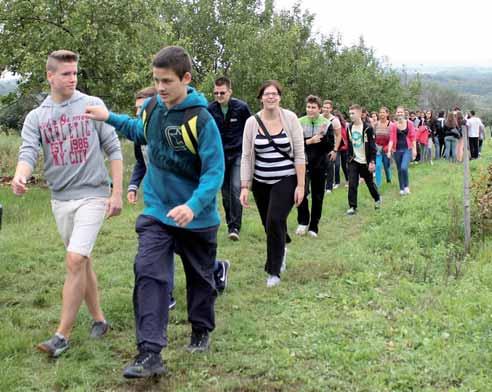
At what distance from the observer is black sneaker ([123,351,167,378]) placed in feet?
12.6

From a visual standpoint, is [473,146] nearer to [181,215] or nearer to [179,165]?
[179,165]

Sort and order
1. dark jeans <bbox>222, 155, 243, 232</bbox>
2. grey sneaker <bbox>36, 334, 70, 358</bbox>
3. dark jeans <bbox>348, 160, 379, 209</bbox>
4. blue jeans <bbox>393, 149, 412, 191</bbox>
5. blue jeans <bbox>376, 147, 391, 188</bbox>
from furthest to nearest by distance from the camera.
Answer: blue jeans <bbox>376, 147, 391, 188</bbox>, blue jeans <bbox>393, 149, 412, 191</bbox>, dark jeans <bbox>348, 160, 379, 209</bbox>, dark jeans <bbox>222, 155, 243, 232</bbox>, grey sneaker <bbox>36, 334, 70, 358</bbox>

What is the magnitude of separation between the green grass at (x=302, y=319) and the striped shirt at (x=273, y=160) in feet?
3.61

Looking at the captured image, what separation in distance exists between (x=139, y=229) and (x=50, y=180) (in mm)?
912

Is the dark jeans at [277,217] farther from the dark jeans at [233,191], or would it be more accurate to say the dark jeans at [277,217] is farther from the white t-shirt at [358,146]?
the white t-shirt at [358,146]

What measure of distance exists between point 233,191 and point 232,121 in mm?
956

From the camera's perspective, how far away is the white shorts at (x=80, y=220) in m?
4.41

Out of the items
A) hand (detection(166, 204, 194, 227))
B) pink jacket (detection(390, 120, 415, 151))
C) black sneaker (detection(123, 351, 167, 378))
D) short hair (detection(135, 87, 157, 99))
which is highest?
short hair (detection(135, 87, 157, 99))

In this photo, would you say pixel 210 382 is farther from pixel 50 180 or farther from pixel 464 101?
pixel 464 101

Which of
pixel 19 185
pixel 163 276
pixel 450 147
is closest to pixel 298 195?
pixel 163 276

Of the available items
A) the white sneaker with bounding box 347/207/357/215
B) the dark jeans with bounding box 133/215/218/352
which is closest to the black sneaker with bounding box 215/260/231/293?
the dark jeans with bounding box 133/215/218/352

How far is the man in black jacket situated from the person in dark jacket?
3.26 m

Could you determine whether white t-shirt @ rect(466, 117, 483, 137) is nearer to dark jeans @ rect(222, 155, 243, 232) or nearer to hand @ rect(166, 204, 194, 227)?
dark jeans @ rect(222, 155, 243, 232)

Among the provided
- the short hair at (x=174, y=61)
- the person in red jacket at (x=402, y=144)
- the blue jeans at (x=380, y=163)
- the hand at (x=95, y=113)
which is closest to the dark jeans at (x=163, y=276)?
the hand at (x=95, y=113)
